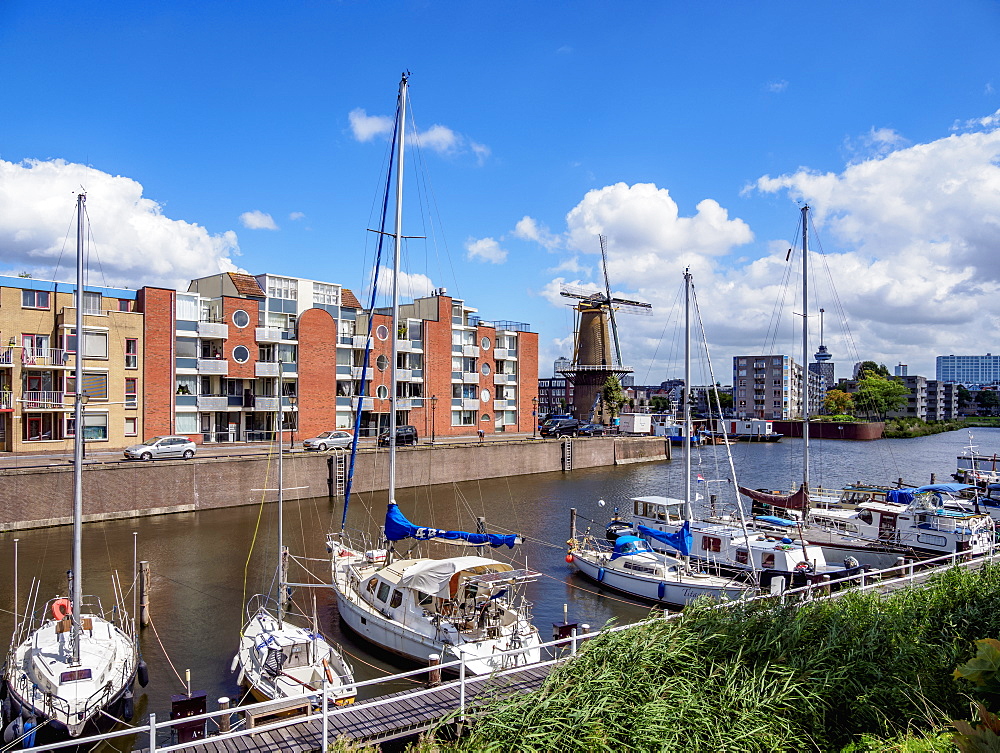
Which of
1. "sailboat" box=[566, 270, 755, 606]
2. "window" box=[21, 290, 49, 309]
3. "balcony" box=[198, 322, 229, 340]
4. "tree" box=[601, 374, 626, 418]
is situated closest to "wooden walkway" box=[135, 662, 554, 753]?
"sailboat" box=[566, 270, 755, 606]

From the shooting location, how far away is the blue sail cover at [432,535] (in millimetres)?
21844

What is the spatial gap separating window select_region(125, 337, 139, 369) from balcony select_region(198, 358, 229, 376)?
4617 mm

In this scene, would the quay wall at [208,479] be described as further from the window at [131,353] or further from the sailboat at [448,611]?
the sailboat at [448,611]

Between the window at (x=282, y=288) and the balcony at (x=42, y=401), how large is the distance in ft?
62.8

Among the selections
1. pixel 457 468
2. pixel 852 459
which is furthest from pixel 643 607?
pixel 852 459

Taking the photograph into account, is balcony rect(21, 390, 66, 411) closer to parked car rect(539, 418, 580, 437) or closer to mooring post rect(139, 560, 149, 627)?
mooring post rect(139, 560, 149, 627)

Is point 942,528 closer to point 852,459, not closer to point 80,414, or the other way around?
point 80,414

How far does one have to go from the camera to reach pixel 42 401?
148ft

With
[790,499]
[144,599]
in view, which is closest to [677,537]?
[790,499]

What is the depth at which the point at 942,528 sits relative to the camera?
1181 inches

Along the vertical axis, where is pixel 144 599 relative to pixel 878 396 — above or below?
below

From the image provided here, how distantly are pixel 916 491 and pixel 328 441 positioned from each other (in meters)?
37.8

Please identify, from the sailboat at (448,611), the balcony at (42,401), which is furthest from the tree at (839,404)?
the sailboat at (448,611)

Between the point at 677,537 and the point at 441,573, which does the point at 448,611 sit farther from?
the point at 677,537
